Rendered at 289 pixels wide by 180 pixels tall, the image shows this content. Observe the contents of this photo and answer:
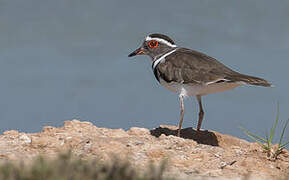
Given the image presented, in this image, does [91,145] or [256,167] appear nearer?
[256,167]

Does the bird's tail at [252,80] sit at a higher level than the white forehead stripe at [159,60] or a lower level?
lower

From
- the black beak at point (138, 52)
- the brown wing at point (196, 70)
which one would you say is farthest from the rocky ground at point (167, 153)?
the black beak at point (138, 52)

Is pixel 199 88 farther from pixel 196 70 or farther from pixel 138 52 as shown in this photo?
pixel 138 52

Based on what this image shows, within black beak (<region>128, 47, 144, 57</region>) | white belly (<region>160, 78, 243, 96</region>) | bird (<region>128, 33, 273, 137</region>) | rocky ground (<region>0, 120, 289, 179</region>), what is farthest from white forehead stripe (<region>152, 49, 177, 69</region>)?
rocky ground (<region>0, 120, 289, 179</region>)

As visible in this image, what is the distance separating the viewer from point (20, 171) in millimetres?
5102

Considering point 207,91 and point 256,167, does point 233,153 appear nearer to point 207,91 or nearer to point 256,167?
point 256,167

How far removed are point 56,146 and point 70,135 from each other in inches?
36.2

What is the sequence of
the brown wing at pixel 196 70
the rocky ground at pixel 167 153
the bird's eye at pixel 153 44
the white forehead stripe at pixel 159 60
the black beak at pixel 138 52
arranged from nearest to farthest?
the rocky ground at pixel 167 153, the brown wing at pixel 196 70, the white forehead stripe at pixel 159 60, the bird's eye at pixel 153 44, the black beak at pixel 138 52

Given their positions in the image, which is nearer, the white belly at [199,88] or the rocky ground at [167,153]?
the rocky ground at [167,153]

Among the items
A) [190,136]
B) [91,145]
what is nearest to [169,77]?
[190,136]

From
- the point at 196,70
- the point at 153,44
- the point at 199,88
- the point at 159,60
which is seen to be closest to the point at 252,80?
the point at 199,88

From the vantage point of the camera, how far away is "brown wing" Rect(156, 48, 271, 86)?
10742 millimetres

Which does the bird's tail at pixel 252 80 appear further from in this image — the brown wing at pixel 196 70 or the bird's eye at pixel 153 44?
the bird's eye at pixel 153 44

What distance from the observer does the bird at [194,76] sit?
10.8 meters
